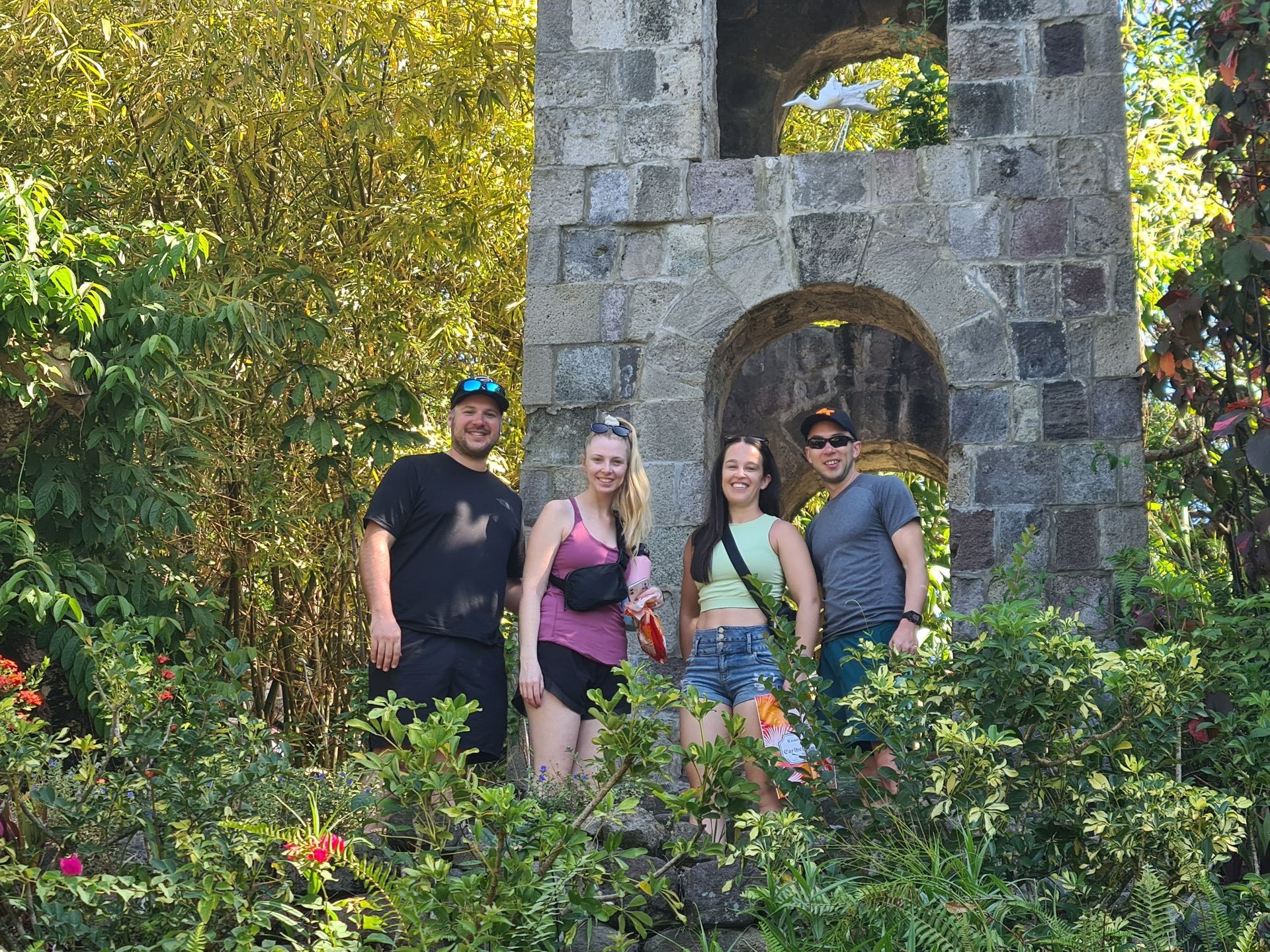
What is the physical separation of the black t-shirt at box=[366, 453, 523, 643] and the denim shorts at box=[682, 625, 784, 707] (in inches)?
24.0

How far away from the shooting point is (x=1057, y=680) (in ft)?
10.1

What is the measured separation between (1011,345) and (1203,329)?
0.62 meters

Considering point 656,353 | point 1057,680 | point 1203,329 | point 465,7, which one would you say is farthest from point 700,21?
point 1057,680

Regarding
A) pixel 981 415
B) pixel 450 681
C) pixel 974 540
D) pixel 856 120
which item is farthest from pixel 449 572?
pixel 856 120

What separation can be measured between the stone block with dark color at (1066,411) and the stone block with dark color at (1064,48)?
Result: 44.0 inches

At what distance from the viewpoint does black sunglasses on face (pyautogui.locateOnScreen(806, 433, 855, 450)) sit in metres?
4.14

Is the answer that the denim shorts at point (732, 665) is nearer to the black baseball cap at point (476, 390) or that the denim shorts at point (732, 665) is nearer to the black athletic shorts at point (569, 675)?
the black athletic shorts at point (569, 675)

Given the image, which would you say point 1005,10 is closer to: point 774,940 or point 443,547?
point 443,547

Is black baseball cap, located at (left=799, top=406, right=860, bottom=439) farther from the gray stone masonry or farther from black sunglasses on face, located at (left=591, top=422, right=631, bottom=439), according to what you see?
the gray stone masonry

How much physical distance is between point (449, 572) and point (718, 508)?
2.52 ft

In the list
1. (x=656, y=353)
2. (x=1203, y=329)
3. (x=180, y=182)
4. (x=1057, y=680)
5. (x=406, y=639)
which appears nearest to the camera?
(x=1057, y=680)

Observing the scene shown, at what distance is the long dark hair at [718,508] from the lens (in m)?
3.96

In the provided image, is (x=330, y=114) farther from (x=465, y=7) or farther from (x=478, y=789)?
(x=478, y=789)

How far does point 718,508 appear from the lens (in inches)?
158
